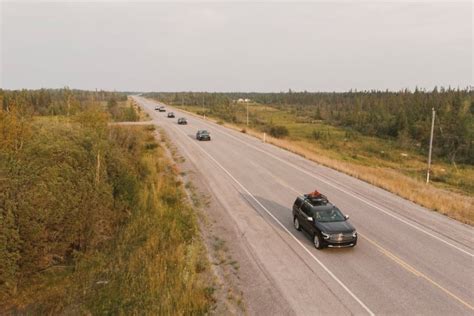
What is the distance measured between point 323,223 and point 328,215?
64cm

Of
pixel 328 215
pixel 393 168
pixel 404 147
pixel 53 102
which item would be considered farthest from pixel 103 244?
pixel 53 102

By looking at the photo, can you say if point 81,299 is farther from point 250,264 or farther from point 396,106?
point 396,106

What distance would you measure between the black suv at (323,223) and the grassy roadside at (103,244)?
4.37 m

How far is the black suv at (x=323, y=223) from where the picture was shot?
12773 mm

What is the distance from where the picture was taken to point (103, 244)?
15.3m

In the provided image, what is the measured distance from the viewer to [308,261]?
12.1m

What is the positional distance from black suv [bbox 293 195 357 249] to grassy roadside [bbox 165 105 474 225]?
7198mm

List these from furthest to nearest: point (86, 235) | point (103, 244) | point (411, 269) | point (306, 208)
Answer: point (103, 244) → point (86, 235) → point (306, 208) → point (411, 269)

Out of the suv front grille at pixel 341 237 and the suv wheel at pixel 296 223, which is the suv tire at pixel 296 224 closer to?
the suv wheel at pixel 296 223

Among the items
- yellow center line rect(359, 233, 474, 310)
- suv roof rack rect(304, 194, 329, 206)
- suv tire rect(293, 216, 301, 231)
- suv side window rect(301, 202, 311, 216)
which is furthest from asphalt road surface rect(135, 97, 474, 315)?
suv roof rack rect(304, 194, 329, 206)

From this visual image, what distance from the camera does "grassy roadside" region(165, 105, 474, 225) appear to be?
19.5 m

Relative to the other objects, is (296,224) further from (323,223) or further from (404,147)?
(404,147)

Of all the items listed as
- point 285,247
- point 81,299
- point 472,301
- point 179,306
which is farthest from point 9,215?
point 472,301

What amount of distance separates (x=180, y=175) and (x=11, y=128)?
10421 millimetres
